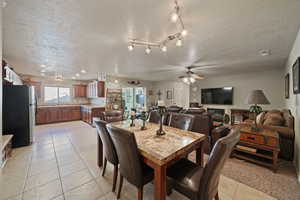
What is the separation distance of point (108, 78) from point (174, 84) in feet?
13.9

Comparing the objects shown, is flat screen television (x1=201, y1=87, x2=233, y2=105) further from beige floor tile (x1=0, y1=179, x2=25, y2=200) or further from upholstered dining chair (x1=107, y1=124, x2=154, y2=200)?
beige floor tile (x1=0, y1=179, x2=25, y2=200)

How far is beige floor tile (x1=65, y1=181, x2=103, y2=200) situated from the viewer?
5.67ft

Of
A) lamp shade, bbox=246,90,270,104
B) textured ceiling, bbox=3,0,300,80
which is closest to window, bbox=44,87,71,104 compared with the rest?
textured ceiling, bbox=3,0,300,80

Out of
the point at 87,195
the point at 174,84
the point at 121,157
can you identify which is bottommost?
the point at 87,195

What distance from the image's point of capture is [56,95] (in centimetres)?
699

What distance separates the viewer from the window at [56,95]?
6.74m

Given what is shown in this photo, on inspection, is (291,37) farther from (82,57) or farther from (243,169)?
(82,57)

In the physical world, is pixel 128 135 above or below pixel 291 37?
below

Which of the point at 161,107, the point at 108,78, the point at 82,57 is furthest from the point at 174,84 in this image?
the point at 161,107

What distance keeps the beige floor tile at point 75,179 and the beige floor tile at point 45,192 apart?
9 cm

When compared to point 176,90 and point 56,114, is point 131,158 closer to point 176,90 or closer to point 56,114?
point 56,114

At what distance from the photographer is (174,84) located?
8391mm

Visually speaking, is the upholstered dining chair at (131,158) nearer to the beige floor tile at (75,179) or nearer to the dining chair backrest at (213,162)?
the dining chair backrest at (213,162)

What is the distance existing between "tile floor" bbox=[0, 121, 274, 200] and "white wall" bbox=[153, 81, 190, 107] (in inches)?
234
